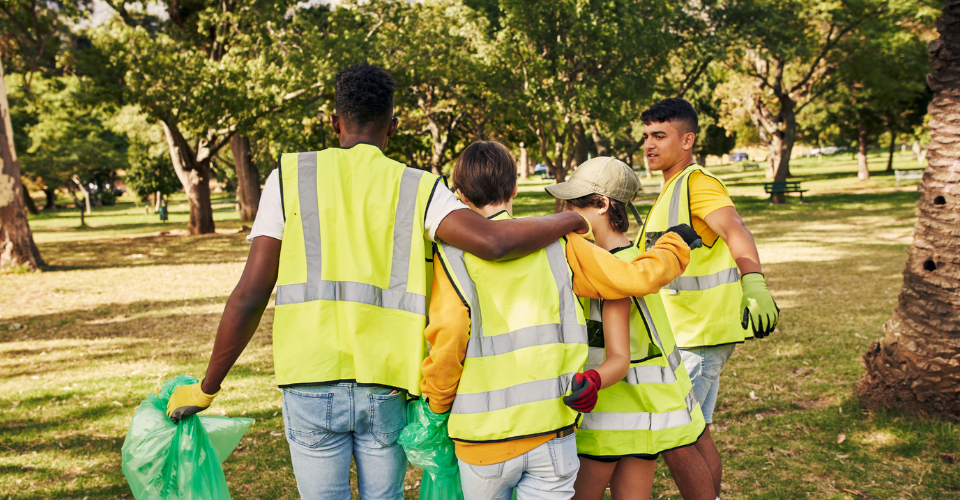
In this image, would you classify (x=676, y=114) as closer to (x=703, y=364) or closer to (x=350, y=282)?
(x=703, y=364)

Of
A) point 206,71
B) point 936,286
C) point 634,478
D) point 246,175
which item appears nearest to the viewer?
point 634,478

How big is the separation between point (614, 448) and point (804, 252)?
1263 cm

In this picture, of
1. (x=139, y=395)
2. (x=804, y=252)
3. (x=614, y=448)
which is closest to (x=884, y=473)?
(x=614, y=448)

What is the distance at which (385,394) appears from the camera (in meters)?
2.09

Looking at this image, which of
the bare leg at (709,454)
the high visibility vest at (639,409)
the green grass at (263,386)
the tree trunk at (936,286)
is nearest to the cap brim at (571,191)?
the high visibility vest at (639,409)

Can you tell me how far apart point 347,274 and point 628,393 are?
3.63ft

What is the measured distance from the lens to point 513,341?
6.68ft

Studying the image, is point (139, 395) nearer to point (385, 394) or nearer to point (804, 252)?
point (385, 394)

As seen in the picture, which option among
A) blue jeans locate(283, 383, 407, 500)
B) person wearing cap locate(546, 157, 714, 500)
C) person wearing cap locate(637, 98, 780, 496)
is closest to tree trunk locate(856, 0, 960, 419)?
person wearing cap locate(637, 98, 780, 496)

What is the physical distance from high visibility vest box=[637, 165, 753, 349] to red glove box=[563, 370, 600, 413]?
1.23 m

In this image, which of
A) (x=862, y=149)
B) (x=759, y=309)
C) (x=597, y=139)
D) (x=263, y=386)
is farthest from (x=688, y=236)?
(x=862, y=149)

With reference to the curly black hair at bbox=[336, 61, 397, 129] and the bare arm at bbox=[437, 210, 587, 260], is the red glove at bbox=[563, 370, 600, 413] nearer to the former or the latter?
the bare arm at bbox=[437, 210, 587, 260]

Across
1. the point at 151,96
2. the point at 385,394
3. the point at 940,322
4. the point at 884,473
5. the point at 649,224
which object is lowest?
the point at 884,473

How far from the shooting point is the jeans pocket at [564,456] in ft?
6.74
